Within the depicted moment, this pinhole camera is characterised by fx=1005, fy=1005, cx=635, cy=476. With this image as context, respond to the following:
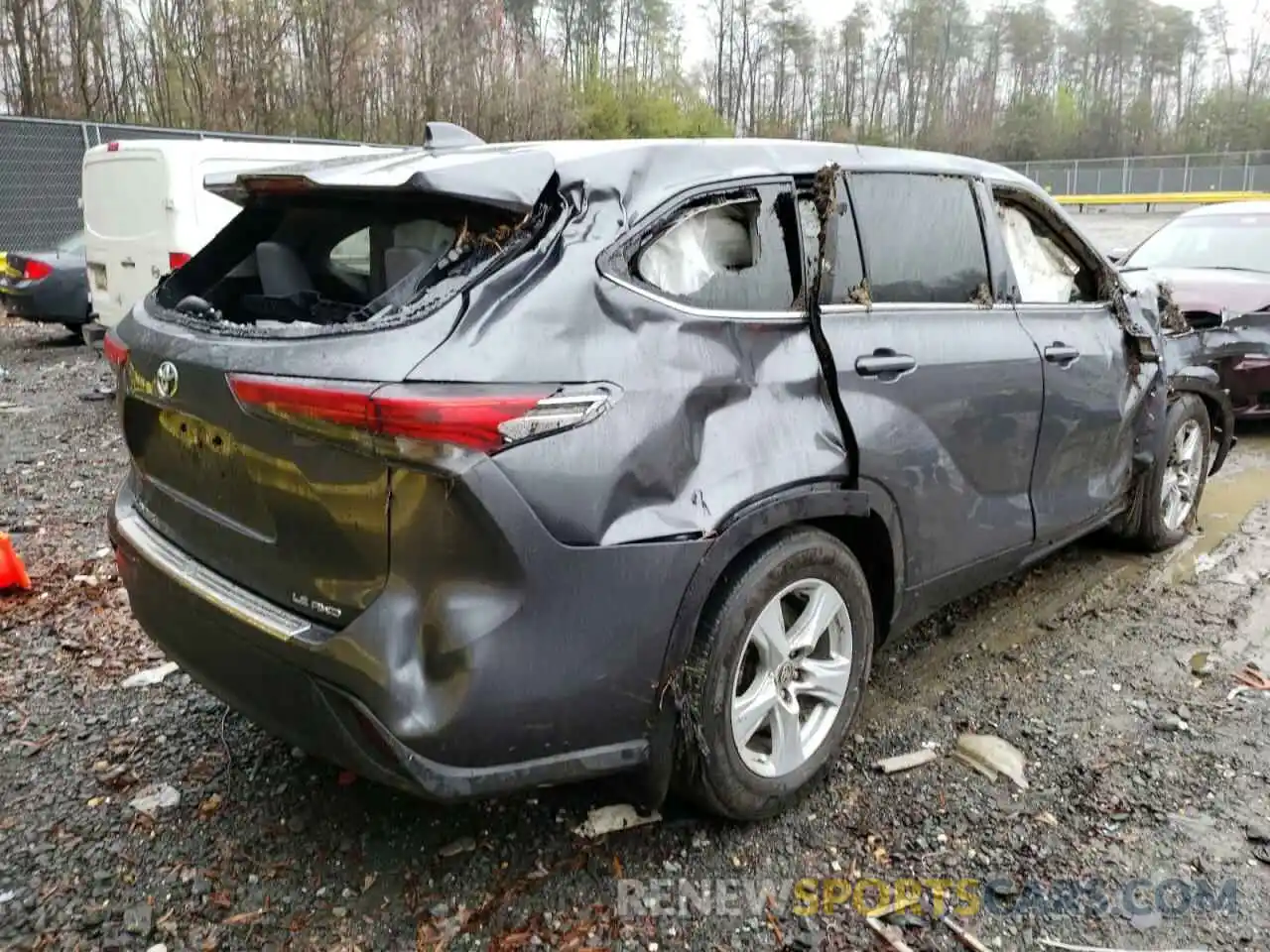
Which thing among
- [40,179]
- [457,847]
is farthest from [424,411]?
[40,179]

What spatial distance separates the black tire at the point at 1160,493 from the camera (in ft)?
15.2

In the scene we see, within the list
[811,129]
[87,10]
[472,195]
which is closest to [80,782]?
[472,195]

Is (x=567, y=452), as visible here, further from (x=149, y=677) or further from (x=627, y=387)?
(x=149, y=677)

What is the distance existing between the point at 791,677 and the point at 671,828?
52cm

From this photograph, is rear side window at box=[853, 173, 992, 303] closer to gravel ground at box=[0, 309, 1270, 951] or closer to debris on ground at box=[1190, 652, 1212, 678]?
gravel ground at box=[0, 309, 1270, 951]

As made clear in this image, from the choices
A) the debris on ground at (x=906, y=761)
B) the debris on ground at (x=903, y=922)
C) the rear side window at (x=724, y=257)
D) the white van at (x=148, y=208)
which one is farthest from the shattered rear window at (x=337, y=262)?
the white van at (x=148, y=208)

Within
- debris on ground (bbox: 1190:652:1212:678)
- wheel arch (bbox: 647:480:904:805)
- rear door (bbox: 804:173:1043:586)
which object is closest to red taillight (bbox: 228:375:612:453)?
wheel arch (bbox: 647:480:904:805)

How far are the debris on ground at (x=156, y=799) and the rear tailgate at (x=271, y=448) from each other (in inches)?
30.6

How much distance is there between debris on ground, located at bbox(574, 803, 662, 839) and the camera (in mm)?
2725

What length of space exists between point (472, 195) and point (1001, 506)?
2.13m

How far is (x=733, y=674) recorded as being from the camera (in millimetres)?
2525

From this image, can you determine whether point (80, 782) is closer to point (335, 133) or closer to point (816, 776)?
point (816, 776)

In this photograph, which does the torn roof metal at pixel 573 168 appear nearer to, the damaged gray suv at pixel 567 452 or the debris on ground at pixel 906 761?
the damaged gray suv at pixel 567 452

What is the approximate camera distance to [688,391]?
7.74ft
